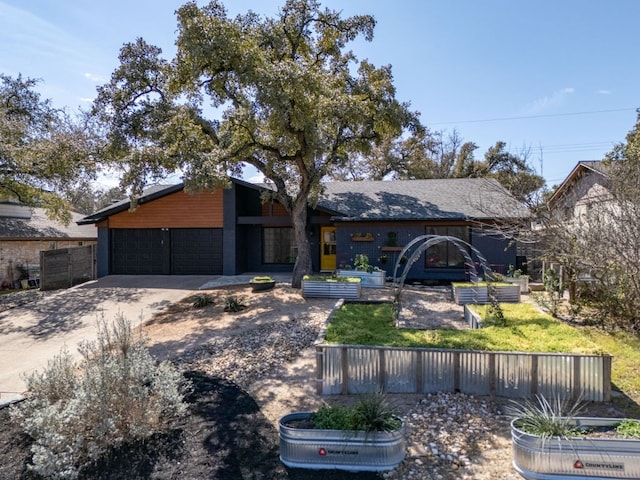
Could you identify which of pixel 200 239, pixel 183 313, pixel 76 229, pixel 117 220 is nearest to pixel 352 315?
pixel 183 313

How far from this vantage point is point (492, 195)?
50.7 feet

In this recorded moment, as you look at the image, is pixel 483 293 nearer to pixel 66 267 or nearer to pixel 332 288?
pixel 332 288

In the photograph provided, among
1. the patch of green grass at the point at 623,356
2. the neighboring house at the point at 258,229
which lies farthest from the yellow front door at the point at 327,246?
the patch of green grass at the point at 623,356

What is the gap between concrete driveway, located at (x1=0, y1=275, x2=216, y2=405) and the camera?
7.32m

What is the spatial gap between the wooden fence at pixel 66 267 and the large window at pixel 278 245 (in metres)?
7.66

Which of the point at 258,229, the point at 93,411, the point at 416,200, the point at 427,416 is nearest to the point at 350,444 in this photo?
the point at 427,416

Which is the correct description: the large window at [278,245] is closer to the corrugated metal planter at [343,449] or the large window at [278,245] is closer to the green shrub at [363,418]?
the green shrub at [363,418]

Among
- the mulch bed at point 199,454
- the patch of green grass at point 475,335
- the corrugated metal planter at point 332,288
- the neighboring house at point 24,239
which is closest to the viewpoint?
the mulch bed at point 199,454

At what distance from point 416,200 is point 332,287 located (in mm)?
7028

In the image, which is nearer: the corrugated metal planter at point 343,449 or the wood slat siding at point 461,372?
the corrugated metal planter at point 343,449

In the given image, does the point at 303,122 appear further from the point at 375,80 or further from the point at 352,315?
the point at 352,315

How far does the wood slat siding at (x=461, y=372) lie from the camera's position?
4617 mm

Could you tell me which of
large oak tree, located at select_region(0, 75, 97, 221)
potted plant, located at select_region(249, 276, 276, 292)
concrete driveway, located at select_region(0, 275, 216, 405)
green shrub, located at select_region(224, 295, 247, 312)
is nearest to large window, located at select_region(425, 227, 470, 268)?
potted plant, located at select_region(249, 276, 276, 292)

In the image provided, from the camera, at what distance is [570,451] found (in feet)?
10.6
